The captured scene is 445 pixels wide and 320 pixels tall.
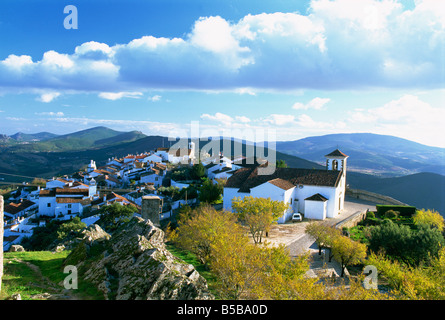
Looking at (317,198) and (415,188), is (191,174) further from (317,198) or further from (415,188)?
(415,188)

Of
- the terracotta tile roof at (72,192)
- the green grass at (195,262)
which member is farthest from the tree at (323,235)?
the terracotta tile roof at (72,192)

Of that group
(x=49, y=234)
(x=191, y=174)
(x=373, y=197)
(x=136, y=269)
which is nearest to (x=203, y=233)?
(x=136, y=269)

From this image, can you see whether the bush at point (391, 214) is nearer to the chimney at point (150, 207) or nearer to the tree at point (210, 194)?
the tree at point (210, 194)

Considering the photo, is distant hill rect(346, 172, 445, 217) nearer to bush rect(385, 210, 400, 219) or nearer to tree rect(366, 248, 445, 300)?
bush rect(385, 210, 400, 219)

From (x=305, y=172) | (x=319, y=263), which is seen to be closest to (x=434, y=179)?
(x=305, y=172)

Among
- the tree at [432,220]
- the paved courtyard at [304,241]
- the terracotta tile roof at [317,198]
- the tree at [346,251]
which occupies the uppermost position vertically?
the terracotta tile roof at [317,198]

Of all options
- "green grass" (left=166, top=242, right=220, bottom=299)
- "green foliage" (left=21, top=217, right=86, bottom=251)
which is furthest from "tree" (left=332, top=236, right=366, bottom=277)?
"green foliage" (left=21, top=217, right=86, bottom=251)

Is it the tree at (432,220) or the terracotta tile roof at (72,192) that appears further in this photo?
the terracotta tile roof at (72,192)
